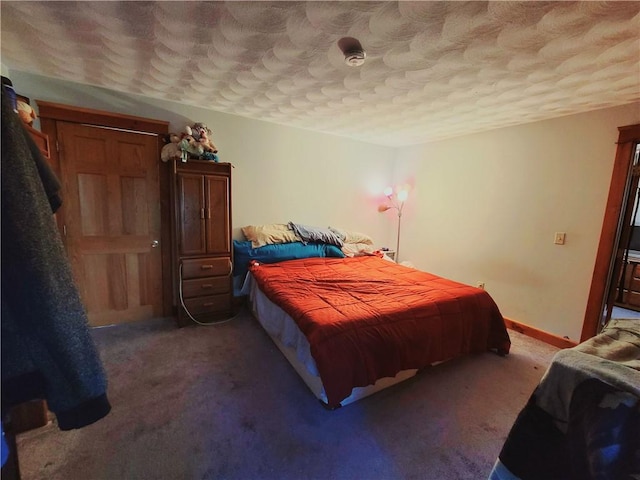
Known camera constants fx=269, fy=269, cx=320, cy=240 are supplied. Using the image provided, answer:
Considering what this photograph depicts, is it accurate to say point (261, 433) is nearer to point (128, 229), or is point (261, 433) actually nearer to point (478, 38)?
point (128, 229)

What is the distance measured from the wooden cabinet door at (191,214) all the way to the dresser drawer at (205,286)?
29cm

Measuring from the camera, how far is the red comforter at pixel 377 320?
1.57 metres

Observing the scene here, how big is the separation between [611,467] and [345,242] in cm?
317

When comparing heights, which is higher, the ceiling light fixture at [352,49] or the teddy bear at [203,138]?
the ceiling light fixture at [352,49]

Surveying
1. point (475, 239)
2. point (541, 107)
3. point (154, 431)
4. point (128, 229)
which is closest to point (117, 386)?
point (154, 431)

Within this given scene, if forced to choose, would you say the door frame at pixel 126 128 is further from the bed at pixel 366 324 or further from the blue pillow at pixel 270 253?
the bed at pixel 366 324

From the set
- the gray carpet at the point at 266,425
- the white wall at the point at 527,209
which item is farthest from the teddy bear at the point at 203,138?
the white wall at the point at 527,209

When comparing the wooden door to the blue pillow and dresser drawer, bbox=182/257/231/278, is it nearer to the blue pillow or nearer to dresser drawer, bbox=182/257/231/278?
dresser drawer, bbox=182/257/231/278

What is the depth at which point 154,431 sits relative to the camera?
149 cm

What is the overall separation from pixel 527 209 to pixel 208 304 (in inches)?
136

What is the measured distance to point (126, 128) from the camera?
2.54 m

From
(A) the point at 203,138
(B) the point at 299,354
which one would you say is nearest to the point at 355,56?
(A) the point at 203,138

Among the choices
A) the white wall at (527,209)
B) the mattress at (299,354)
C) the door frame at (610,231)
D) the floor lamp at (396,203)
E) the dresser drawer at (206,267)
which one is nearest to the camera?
the mattress at (299,354)

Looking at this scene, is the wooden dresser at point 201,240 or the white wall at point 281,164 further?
the wooden dresser at point 201,240
